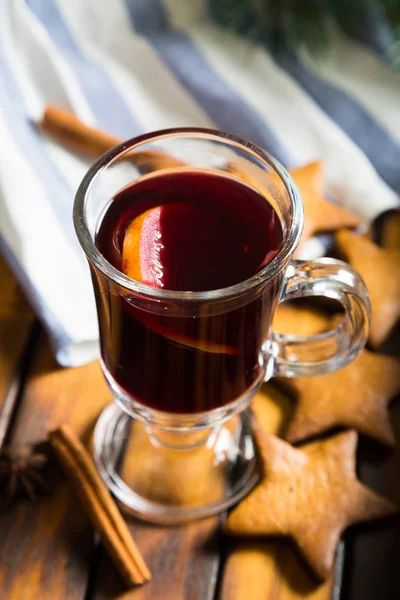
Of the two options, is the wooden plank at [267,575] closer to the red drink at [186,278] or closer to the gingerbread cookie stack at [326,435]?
the gingerbread cookie stack at [326,435]

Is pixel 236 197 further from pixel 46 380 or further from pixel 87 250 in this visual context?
pixel 46 380

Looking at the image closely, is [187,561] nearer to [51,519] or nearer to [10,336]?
[51,519]

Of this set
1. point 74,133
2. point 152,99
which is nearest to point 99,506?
point 74,133

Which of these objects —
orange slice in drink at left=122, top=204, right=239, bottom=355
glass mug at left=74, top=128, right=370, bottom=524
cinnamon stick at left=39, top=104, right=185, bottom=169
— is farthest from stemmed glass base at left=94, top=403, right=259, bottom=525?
cinnamon stick at left=39, top=104, right=185, bottom=169

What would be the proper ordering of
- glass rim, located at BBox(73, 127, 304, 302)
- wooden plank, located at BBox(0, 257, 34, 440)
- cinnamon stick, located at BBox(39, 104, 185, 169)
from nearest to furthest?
glass rim, located at BBox(73, 127, 304, 302) < wooden plank, located at BBox(0, 257, 34, 440) < cinnamon stick, located at BBox(39, 104, 185, 169)

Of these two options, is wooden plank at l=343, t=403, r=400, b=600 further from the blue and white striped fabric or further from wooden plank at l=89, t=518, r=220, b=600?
the blue and white striped fabric

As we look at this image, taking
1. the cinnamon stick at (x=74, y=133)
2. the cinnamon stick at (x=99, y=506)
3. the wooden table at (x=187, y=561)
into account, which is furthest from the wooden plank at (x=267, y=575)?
the cinnamon stick at (x=74, y=133)

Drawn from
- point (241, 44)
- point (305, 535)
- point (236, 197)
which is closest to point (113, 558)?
point (305, 535)
